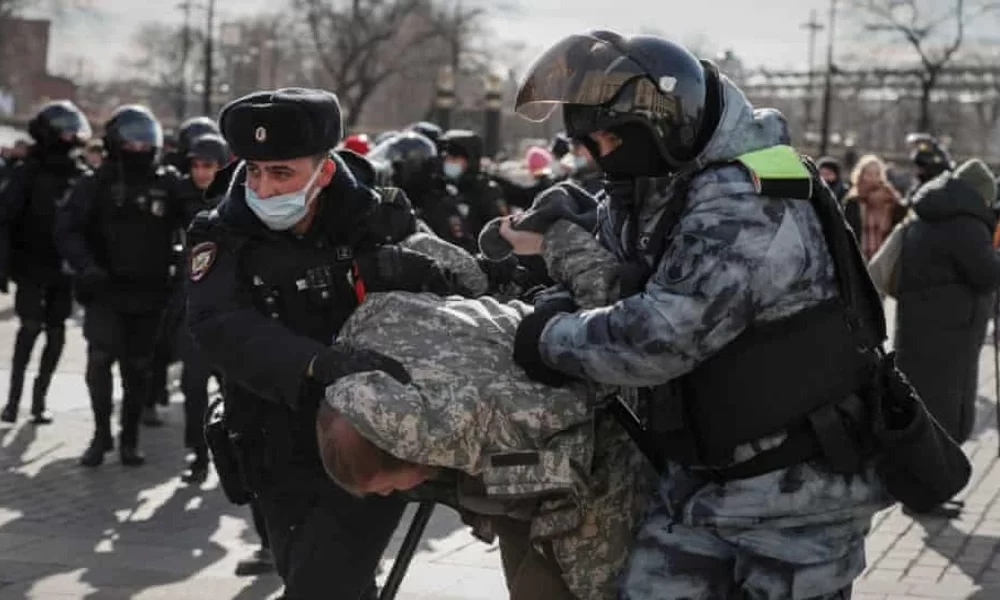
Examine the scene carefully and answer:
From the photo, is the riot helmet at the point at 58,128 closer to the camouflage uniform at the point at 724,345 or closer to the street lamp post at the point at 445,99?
the camouflage uniform at the point at 724,345

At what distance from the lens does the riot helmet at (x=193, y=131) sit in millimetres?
10688

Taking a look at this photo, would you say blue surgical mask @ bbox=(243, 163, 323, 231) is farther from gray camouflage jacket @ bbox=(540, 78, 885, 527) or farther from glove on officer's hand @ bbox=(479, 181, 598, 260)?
gray camouflage jacket @ bbox=(540, 78, 885, 527)

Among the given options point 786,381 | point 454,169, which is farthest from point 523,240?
point 454,169

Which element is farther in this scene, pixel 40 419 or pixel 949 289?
pixel 40 419

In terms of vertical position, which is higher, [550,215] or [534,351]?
[550,215]

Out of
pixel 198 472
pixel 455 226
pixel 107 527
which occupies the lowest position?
pixel 107 527

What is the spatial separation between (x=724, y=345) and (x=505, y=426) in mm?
447

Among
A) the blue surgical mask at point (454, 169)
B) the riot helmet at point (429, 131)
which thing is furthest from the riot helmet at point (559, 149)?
the riot helmet at point (429, 131)

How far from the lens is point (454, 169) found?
12.0 metres

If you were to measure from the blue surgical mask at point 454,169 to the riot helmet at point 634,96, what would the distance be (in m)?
8.19

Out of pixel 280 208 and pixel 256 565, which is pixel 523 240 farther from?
pixel 256 565

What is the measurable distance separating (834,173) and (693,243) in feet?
45.4

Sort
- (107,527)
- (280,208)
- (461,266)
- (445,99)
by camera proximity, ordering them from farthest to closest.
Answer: (445,99) → (107,527) → (280,208) → (461,266)

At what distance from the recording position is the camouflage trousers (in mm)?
3627
